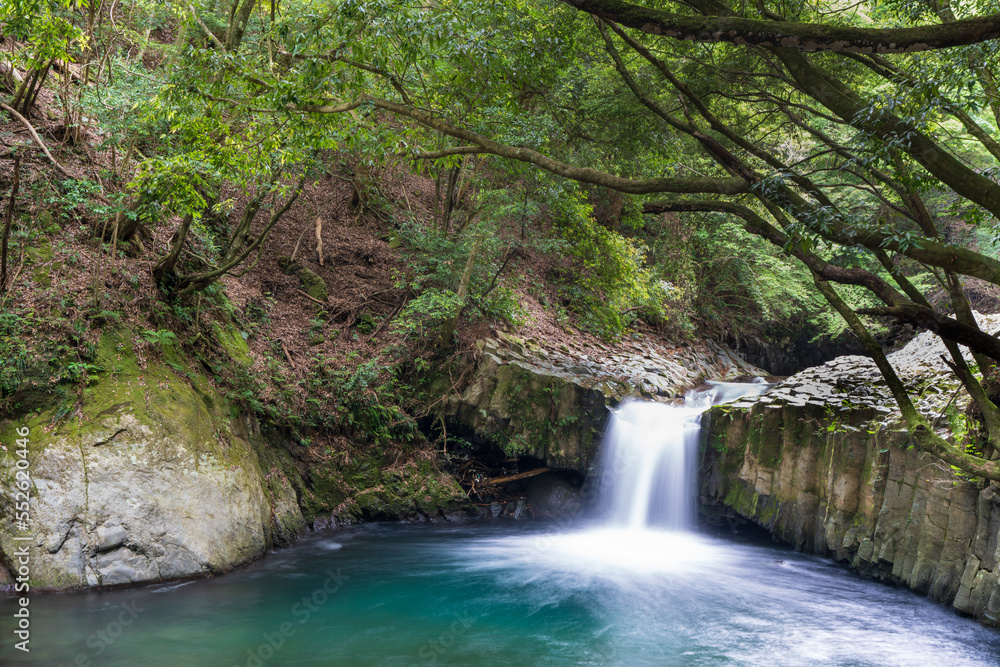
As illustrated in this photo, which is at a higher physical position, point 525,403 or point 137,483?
point 525,403

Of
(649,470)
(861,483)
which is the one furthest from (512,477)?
(861,483)

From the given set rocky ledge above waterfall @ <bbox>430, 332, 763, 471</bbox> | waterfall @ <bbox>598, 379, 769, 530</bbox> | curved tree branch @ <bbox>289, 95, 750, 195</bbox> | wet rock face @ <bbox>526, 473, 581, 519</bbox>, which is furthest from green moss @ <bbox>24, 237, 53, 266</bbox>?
waterfall @ <bbox>598, 379, 769, 530</bbox>

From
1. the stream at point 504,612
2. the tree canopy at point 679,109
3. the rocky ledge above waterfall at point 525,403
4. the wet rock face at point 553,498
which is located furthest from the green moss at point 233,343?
the wet rock face at point 553,498

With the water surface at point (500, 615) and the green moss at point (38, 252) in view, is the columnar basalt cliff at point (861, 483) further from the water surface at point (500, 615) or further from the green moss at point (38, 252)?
the green moss at point (38, 252)

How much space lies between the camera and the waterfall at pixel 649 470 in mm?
11055

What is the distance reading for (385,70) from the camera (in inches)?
237

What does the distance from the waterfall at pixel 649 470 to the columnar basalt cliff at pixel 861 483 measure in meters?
0.42

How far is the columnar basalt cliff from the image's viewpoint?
6.74 metres

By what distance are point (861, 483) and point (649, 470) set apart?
3.73m

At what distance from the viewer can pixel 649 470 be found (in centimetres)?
1130

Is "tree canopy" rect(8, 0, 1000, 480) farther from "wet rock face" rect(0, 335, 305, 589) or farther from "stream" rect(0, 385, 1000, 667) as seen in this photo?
"stream" rect(0, 385, 1000, 667)

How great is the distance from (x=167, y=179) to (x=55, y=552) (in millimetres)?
4023

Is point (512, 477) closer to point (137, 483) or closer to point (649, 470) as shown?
point (649, 470)

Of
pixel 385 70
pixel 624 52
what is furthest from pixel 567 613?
pixel 624 52
